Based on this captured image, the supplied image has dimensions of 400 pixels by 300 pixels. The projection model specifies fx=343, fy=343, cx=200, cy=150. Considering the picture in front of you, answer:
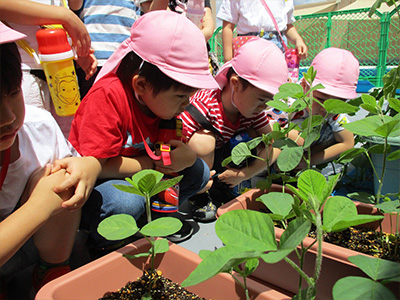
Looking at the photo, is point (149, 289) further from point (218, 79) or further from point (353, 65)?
point (353, 65)

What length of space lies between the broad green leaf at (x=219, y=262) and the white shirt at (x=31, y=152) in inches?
26.5

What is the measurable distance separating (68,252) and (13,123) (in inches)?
17.0

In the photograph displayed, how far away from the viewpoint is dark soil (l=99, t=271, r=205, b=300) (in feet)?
2.02

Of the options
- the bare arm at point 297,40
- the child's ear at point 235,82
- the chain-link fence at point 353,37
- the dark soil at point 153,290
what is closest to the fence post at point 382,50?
the chain-link fence at point 353,37

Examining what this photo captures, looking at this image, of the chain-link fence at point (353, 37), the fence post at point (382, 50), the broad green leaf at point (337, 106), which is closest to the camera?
the broad green leaf at point (337, 106)

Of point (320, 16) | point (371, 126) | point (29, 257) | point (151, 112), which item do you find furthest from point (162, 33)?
point (320, 16)

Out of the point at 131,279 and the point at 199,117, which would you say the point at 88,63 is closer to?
the point at 199,117

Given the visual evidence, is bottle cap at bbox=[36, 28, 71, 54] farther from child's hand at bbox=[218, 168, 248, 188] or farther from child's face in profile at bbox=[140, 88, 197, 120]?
child's hand at bbox=[218, 168, 248, 188]

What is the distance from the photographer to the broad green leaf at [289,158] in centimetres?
82

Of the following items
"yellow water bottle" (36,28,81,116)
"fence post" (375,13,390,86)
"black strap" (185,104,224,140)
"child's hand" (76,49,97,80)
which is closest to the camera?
"yellow water bottle" (36,28,81,116)

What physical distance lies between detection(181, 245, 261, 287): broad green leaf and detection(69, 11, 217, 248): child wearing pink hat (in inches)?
27.8

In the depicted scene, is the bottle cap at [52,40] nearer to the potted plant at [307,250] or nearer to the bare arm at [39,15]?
the bare arm at [39,15]

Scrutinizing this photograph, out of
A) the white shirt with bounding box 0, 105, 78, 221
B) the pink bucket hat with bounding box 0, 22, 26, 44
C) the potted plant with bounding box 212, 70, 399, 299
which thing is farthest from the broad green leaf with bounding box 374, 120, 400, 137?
the white shirt with bounding box 0, 105, 78, 221

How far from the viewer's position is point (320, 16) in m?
6.58
